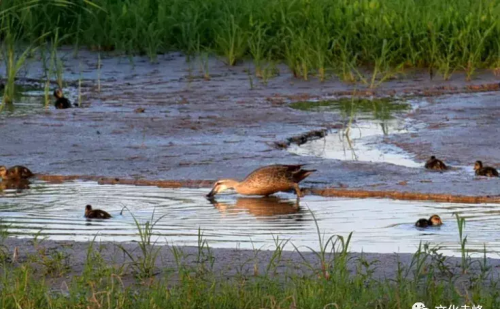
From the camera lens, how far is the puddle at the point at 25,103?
1390cm

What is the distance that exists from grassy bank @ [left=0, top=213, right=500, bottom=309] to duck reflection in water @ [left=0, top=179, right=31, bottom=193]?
3060 mm

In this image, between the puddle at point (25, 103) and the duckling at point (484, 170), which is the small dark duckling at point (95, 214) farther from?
the puddle at point (25, 103)

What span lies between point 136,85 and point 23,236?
894 cm

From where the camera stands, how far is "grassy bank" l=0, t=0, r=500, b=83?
16.5 m

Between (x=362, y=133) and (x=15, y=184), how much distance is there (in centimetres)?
417

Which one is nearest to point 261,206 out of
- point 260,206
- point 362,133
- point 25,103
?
point 260,206

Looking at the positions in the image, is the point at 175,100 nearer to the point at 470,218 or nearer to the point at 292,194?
the point at 292,194

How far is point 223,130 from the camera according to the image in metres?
12.6

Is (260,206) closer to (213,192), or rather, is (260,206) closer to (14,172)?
(213,192)

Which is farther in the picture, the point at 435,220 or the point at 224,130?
the point at 224,130

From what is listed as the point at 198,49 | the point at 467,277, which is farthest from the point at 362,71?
the point at 467,277

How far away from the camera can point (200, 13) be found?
1875 cm

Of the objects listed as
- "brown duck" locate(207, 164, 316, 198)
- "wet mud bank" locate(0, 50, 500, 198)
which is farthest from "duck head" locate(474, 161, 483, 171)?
"brown duck" locate(207, 164, 316, 198)

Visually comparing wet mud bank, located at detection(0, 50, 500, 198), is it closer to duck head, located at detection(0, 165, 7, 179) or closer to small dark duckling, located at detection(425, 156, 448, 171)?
small dark duckling, located at detection(425, 156, 448, 171)
